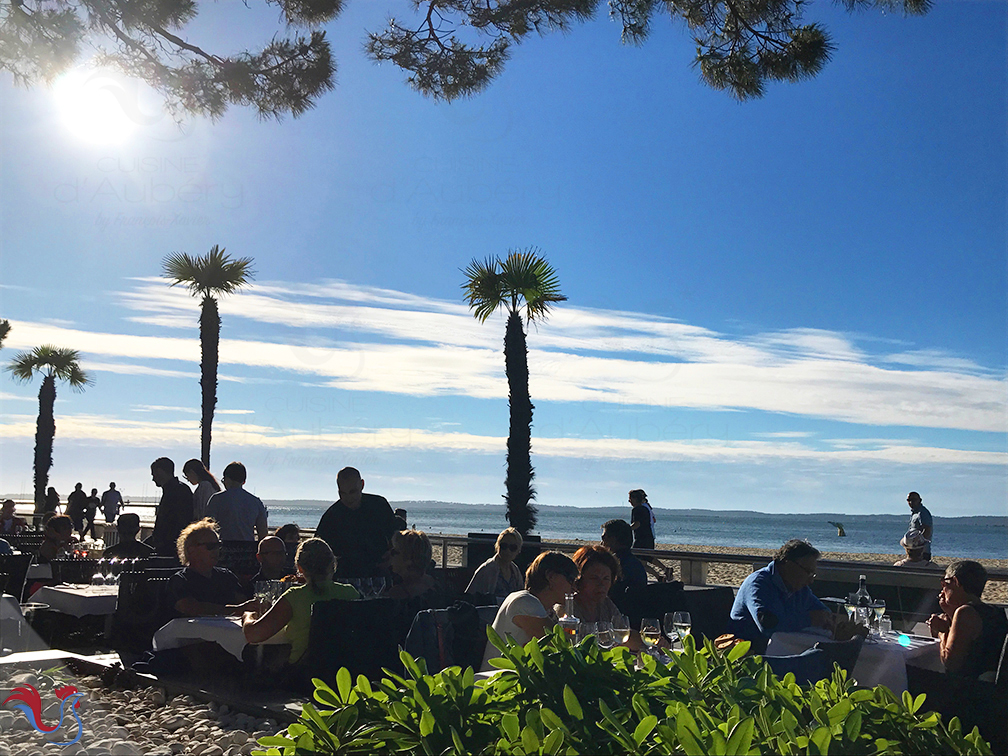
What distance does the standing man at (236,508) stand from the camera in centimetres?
765

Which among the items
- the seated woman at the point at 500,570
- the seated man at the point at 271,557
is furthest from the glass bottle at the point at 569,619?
the seated man at the point at 271,557

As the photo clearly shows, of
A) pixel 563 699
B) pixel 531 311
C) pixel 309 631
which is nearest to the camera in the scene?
pixel 563 699

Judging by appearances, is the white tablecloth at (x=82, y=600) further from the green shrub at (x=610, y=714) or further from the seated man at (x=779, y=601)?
the green shrub at (x=610, y=714)

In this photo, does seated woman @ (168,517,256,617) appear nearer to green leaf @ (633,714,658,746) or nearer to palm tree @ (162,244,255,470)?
green leaf @ (633,714,658,746)

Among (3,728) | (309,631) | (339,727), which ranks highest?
(339,727)

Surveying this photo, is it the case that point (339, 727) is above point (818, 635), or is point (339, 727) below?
above

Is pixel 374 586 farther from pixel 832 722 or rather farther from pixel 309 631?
pixel 832 722

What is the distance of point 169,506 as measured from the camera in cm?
764

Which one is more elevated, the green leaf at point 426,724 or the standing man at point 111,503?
the green leaf at point 426,724

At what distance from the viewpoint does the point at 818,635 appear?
4.33 m

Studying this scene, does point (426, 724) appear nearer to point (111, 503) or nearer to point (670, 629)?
point (670, 629)

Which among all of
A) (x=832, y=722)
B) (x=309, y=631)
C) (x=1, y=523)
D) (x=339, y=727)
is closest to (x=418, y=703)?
(x=339, y=727)

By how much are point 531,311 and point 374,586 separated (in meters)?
10.3

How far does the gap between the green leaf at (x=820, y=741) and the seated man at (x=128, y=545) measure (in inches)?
288
